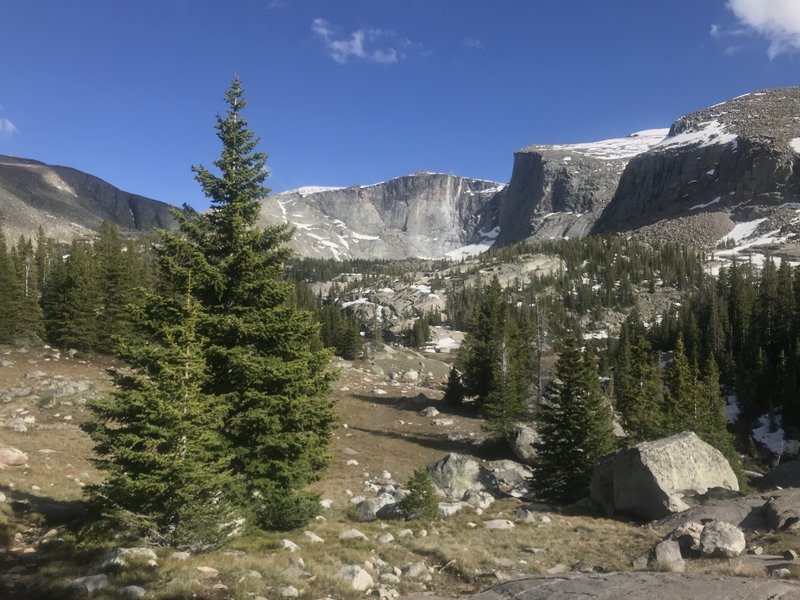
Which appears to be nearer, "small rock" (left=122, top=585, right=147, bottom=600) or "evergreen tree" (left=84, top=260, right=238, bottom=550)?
"small rock" (left=122, top=585, right=147, bottom=600)

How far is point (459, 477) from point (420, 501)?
7601 mm

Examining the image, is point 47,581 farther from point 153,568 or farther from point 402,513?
point 402,513

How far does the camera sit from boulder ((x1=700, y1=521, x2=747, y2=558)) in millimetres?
11243

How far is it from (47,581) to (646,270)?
7503 inches

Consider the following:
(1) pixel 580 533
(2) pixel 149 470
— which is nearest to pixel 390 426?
(1) pixel 580 533

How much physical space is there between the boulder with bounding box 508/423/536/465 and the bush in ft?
54.1

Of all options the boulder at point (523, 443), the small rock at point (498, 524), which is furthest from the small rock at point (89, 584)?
the boulder at point (523, 443)

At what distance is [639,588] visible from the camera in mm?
7465

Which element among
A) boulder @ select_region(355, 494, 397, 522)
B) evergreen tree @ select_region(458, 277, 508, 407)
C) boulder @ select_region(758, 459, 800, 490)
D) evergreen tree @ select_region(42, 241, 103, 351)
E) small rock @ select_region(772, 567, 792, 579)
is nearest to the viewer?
small rock @ select_region(772, 567, 792, 579)

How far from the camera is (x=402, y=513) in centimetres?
1848

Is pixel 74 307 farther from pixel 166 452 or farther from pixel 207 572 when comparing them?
pixel 207 572

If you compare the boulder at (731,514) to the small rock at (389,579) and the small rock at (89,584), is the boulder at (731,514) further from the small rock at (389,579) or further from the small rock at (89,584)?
the small rock at (89,584)

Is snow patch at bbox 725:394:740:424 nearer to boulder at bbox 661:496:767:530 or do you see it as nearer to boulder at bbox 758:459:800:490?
boulder at bbox 758:459:800:490

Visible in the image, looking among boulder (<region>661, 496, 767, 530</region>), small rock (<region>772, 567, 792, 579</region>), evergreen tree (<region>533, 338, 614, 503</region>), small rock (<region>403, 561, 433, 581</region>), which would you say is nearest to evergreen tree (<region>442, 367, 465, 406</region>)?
evergreen tree (<region>533, 338, 614, 503</region>)
